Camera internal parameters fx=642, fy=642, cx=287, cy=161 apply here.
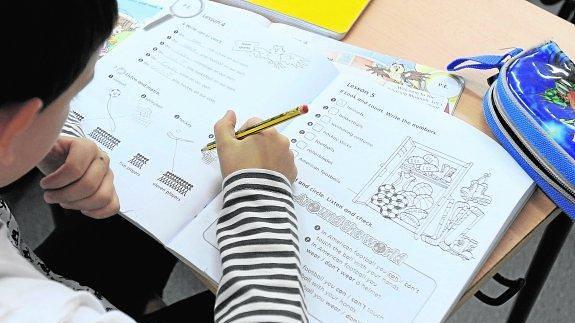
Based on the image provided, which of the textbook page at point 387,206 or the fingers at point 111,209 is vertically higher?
the textbook page at point 387,206

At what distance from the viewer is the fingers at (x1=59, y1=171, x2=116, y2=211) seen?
0.68 meters

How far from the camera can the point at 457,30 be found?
874 millimetres

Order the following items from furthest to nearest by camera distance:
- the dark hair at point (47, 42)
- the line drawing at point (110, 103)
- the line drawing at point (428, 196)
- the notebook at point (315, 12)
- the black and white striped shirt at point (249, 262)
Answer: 1. the notebook at point (315, 12)
2. the line drawing at point (110, 103)
3. the line drawing at point (428, 196)
4. the black and white striped shirt at point (249, 262)
5. the dark hair at point (47, 42)

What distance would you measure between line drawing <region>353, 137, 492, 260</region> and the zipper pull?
150 mm

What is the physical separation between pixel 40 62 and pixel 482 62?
55cm

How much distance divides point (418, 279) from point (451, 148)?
0.58 feet

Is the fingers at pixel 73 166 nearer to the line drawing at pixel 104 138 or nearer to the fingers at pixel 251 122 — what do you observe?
the line drawing at pixel 104 138

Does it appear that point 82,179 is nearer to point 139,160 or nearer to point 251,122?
point 139,160

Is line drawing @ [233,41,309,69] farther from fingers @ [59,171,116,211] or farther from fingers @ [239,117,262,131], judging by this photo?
fingers @ [59,171,116,211]

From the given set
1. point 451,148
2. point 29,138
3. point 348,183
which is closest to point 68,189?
point 29,138

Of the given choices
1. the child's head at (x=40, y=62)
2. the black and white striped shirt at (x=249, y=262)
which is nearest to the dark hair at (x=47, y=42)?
the child's head at (x=40, y=62)

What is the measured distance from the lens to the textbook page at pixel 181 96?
694 millimetres

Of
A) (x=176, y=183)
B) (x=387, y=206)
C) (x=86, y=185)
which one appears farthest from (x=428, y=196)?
(x=86, y=185)

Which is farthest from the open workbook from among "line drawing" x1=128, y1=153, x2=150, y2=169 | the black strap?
the black strap
